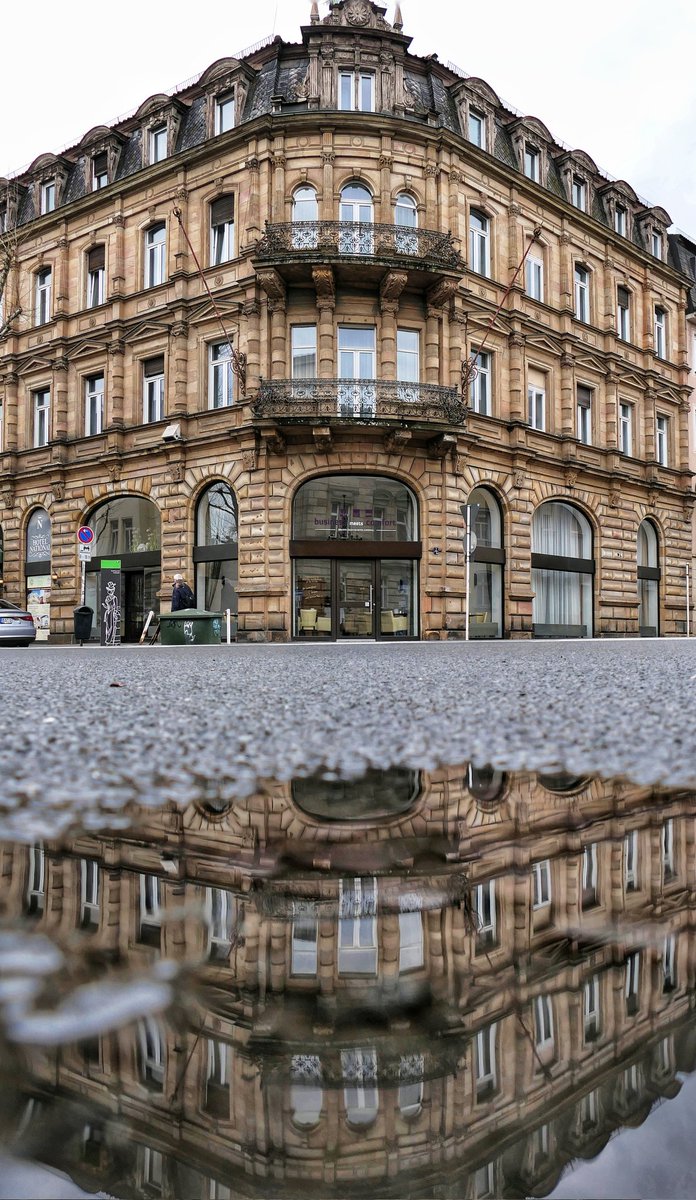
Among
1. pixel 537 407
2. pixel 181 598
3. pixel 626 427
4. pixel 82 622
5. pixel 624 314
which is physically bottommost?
pixel 82 622

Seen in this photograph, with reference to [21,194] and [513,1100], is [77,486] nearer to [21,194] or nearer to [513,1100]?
[21,194]

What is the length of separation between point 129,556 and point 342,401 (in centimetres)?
878

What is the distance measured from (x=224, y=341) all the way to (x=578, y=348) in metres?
12.2

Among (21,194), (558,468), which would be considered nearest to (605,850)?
(558,468)

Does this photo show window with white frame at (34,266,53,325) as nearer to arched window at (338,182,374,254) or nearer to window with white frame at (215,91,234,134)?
window with white frame at (215,91,234,134)

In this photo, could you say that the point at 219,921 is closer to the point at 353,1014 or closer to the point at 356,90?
the point at 353,1014

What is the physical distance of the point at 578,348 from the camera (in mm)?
27531

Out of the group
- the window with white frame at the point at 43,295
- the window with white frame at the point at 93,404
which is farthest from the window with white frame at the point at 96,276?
the window with white frame at the point at 93,404

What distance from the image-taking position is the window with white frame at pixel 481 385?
2427 centimetres

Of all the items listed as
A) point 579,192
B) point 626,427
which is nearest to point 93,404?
point 579,192

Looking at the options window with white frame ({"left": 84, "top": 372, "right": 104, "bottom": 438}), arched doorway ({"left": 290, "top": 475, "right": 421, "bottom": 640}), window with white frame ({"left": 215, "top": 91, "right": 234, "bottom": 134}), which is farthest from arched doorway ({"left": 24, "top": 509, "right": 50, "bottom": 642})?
window with white frame ({"left": 215, "top": 91, "right": 234, "bottom": 134})

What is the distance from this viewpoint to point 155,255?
25.7 metres

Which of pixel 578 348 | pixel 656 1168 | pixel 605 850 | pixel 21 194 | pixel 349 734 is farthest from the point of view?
pixel 21 194

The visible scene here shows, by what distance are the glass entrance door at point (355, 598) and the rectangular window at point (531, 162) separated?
48.5 feet
